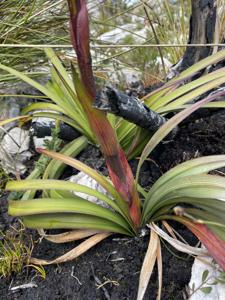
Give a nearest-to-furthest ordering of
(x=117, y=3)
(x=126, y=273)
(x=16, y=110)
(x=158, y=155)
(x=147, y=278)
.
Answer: (x=147, y=278) → (x=126, y=273) → (x=158, y=155) → (x=16, y=110) → (x=117, y=3)

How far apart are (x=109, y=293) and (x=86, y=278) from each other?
0.10 m

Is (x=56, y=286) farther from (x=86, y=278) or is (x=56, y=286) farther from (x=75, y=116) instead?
(x=75, y=116)

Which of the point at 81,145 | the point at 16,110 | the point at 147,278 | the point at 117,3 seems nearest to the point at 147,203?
the point at 147,278

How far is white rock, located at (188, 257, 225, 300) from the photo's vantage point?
1.25m

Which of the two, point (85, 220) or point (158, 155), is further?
point (158, 155)

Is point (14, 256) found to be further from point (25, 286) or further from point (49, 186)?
point (49, 186)

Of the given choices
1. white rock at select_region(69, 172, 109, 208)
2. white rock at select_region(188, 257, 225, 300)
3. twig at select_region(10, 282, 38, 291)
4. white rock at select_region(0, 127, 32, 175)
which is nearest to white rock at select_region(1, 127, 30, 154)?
white rock at select_region(0, 127, 32, 175)

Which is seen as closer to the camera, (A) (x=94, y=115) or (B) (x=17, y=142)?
(A) (x=94, y=115)

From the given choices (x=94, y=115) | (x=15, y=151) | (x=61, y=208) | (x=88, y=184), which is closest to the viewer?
(x=94, y=115)

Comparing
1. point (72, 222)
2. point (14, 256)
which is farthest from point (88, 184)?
point (14, 256)

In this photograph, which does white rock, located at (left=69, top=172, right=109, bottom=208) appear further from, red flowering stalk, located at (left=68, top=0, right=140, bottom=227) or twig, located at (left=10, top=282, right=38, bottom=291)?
twig, located at (left=10, top=282, right=38, bottom=291)

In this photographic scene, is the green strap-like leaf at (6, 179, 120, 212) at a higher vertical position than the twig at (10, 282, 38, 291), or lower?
higher

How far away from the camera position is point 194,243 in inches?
56.3

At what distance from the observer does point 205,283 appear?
1.28 meters
